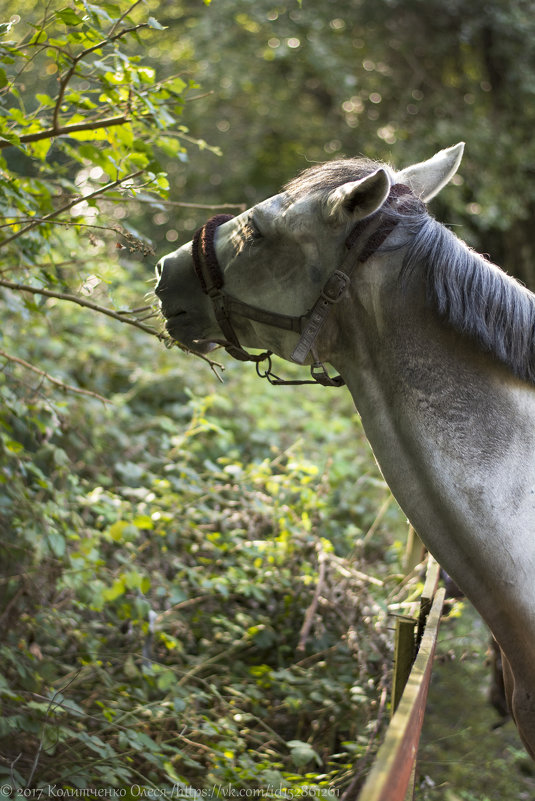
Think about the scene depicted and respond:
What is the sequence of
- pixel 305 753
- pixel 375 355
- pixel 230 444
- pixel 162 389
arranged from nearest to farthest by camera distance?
Answer: pixel 375 355
pixel 305 753
pixel 230 444
pixel 162 389

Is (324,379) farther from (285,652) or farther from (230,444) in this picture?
(230,444)

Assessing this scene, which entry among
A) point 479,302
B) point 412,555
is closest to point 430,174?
point 479,302

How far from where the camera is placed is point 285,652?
3.75 metres

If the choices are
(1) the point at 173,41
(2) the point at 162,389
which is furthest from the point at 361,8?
(2) the point at 162,389

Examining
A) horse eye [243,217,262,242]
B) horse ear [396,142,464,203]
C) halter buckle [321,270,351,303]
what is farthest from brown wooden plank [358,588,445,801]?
horse ear [396,142,464,203]

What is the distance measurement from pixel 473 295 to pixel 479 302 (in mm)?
25

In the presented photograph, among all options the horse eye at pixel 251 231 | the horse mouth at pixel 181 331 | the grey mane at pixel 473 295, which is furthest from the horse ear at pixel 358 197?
the horse mouth at pixel 181 331

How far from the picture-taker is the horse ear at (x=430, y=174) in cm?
233

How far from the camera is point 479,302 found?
1.95 m

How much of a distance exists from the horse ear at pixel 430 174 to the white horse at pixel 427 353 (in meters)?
0.17

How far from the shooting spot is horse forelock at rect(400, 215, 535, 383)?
194 centimetres

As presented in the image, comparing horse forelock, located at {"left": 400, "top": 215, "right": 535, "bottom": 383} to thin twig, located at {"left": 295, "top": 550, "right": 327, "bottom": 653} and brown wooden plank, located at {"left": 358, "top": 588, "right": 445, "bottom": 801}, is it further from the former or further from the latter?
thin twig, located at {"left": 295, "top": 550, "right": 327, "bottom": 653}

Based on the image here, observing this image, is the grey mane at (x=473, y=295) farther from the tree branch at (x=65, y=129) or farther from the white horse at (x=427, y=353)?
the tree branch at (x=65, y=129)

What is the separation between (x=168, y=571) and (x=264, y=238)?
221 centimetres
